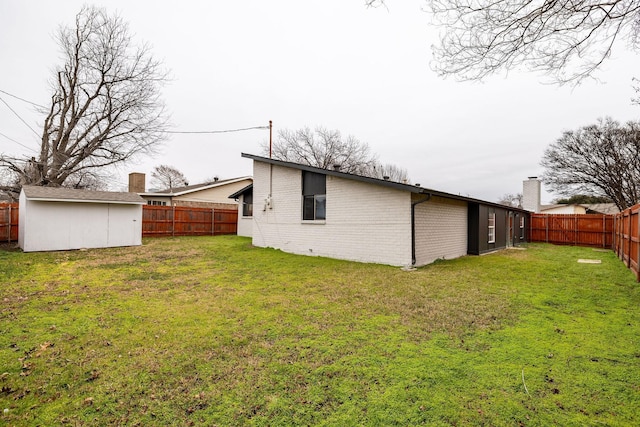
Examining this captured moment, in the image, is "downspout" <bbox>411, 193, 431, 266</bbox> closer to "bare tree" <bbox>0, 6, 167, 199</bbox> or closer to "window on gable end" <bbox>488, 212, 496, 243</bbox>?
"window on gable end" <bbox>488, 212, 496, 243</bbox>

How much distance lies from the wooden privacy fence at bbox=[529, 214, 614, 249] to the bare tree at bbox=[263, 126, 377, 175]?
56.4 feet

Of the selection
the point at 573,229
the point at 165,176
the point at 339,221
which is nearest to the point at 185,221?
the point at 339,221

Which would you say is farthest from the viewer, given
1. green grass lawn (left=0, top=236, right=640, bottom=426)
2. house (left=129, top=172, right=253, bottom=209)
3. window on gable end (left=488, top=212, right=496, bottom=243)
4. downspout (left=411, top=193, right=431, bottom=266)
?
house (left=129, top=172, right=253, bottom=209)

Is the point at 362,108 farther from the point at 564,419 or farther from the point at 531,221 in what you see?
the point at 564,419

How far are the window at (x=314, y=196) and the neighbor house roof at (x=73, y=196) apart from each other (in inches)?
308

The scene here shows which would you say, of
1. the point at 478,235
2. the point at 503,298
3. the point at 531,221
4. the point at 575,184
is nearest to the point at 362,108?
the point at 478,235

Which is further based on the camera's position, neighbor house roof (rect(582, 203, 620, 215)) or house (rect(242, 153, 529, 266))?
neighbor house roof (rect(582, 203, 620, 215))

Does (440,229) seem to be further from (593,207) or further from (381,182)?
(593,207)

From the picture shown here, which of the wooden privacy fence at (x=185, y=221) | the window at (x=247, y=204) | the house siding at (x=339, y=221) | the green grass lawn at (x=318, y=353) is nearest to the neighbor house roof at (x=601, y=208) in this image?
the house siding at (x=339, y=221)

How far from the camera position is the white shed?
1133 centimetres

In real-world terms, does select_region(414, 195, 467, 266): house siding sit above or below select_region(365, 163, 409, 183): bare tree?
below

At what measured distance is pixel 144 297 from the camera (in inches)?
221

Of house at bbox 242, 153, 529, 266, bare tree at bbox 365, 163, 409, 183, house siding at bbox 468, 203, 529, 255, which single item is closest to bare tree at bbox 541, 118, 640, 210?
house siding at bbox 468, 203, 529, 255

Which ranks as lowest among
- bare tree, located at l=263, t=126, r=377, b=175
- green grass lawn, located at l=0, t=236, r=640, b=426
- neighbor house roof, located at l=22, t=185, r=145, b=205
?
green grass lawn, located at l=0, t=236, r=640, b=426
